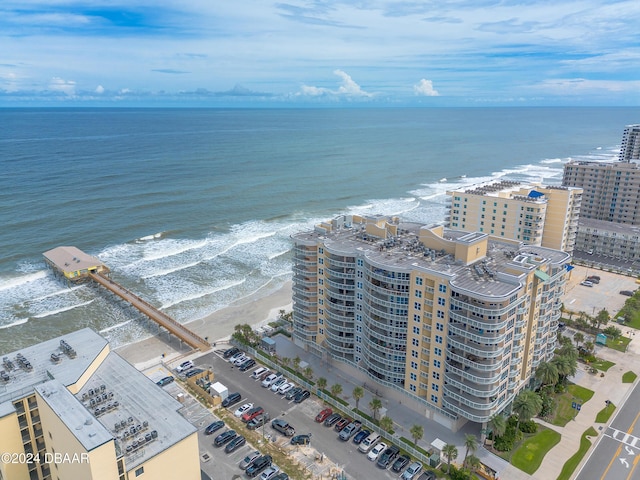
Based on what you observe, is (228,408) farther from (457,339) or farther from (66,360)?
(457,339)

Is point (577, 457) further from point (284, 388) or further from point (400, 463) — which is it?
point (284, 388)

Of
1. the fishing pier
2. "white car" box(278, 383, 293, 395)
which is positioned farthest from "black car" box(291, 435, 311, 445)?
the fishing pier

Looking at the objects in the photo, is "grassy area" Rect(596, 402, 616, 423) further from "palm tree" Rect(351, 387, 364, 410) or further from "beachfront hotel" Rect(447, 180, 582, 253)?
"beachfront hotel" Rect(447, 180, 582, 253)

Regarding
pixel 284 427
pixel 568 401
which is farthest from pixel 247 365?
pixel 568 401

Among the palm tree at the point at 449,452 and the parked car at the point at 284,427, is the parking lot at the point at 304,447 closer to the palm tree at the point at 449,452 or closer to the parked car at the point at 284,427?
the parked car at the point at 284,427

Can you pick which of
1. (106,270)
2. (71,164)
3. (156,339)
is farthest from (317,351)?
(71,164)
